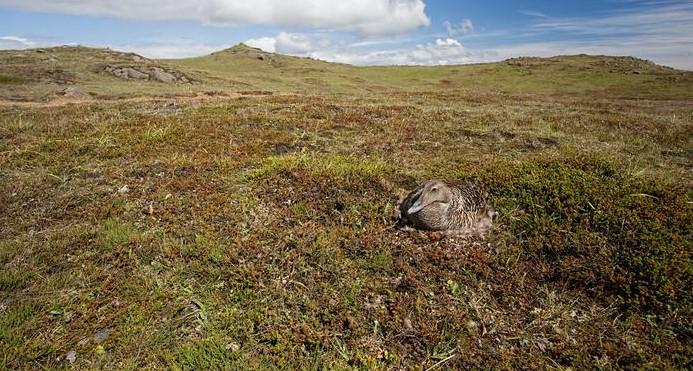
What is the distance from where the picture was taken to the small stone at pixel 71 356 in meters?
4.57

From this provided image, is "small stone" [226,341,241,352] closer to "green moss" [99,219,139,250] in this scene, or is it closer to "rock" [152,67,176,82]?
"green moss" [99,219,139,250]

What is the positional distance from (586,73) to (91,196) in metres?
97.0

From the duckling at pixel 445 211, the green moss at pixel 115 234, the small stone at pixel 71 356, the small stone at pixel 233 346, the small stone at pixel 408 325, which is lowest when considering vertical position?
the small stone at pixel 71 356

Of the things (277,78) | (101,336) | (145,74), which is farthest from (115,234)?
(277,78)

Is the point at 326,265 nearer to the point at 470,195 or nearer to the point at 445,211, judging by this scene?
the point at 445,211

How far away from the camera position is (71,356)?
4617mm

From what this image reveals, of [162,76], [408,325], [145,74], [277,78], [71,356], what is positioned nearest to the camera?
[71,356]

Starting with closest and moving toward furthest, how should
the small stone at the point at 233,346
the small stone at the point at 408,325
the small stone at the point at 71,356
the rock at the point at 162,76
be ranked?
the small stone at the point at 71,356, the small stone at the point at 233,346, the small stone at the point at 408,325, the rock at the point at 162,76

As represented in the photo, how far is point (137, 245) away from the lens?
656cm

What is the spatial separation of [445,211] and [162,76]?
46605 mm

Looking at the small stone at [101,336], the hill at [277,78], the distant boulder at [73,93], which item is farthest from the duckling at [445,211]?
the distant boulder at [73,93]

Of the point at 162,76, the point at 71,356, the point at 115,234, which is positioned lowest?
the point at 71,356

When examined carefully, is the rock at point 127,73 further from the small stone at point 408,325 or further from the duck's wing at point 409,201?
the small stone at point 408,325

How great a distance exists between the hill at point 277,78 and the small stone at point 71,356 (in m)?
30.3
